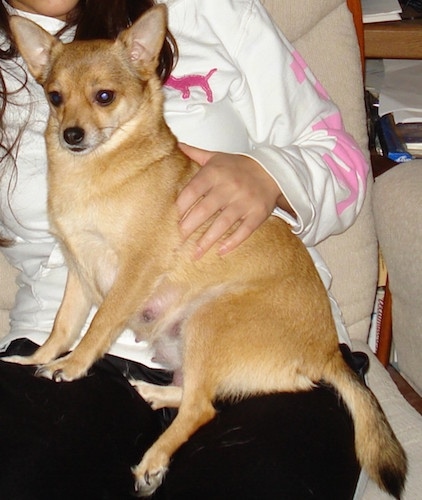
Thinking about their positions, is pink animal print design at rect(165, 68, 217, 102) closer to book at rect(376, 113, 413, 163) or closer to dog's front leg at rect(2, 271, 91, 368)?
dog's front leg at rect(2, 271, 91, 368)

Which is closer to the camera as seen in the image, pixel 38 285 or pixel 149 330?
pixel 149 330

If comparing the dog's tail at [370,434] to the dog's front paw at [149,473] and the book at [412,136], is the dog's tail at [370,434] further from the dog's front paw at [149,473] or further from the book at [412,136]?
the book at [412,136]

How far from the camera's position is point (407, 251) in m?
1.75

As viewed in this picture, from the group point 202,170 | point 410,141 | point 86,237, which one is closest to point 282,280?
point 202,170

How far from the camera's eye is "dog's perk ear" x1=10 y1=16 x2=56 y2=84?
1.59 metres

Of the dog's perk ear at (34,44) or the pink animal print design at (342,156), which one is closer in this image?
the dog's perk ear at (34,44)

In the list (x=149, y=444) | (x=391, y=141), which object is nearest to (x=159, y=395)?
(x=149, y=444)

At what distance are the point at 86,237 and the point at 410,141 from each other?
1.25m

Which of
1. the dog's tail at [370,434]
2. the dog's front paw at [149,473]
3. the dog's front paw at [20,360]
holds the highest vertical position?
the dog's front paw at [20,360]

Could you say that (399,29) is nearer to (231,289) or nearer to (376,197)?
(376,197)

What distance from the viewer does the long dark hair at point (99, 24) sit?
172 cm

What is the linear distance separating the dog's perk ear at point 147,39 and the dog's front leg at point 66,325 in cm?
49

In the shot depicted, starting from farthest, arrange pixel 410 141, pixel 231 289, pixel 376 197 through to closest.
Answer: pixel 410 141
pixel 376 197
pixel 231 289

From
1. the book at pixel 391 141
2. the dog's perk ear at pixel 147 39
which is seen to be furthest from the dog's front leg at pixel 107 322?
the book at pixel 391 141
